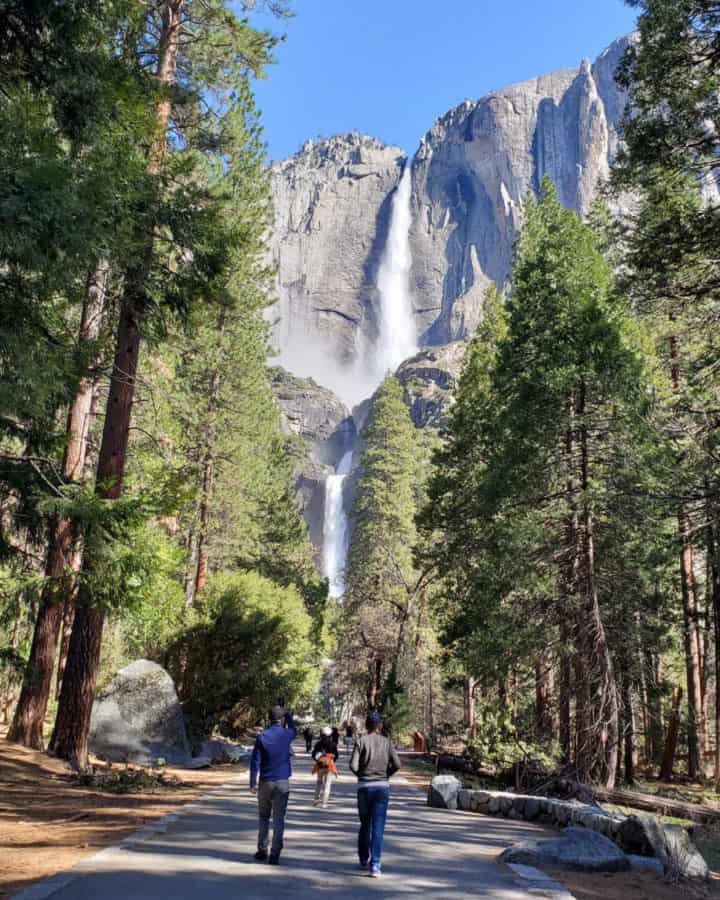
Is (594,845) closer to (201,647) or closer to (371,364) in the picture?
(201,647)

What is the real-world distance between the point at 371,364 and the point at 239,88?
163444 mm

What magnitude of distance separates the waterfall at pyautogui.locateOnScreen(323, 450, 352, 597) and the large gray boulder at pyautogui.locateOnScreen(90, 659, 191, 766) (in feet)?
228

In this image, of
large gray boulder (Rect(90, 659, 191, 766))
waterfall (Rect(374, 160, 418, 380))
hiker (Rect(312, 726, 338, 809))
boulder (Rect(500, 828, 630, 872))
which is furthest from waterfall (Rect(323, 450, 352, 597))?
boulder (Rect(500, 828, 630, 872))

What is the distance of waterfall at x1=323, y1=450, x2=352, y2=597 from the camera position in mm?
93250

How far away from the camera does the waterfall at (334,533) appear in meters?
93.2

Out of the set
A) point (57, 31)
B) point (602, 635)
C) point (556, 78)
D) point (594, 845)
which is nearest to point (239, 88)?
point (57, 31)

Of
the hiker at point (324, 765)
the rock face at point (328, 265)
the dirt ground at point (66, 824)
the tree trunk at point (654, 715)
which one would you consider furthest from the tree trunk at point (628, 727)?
the rock face at point (328, 265)

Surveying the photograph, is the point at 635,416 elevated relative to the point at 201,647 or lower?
elevated

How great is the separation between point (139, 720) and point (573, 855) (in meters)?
10.9

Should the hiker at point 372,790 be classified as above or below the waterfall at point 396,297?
below

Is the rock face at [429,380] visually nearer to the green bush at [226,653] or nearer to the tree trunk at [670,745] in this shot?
the green bush at [226,653]

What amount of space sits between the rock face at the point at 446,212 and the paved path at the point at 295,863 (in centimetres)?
15330

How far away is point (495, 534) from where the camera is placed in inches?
746

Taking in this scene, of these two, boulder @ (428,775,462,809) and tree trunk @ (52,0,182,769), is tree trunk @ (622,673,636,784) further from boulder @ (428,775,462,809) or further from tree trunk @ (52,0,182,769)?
tree trunk @ (52,0,182,769)
